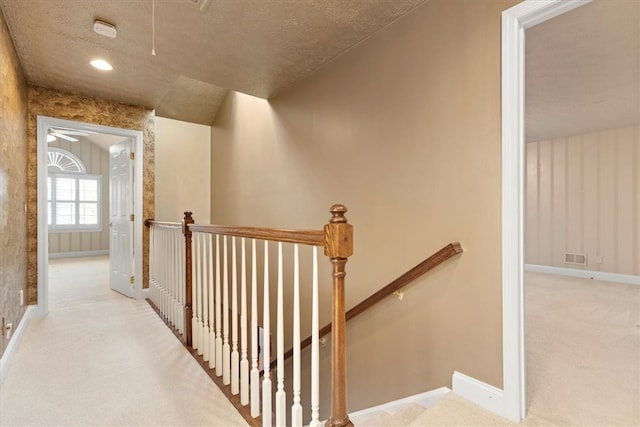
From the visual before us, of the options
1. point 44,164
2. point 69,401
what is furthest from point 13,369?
point 44,164

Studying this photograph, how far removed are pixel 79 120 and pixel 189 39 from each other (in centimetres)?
210

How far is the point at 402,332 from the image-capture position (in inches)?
80.5

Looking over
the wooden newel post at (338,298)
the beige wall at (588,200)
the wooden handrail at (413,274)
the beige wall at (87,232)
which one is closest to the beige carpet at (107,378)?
the wooden newel post at (338,298)

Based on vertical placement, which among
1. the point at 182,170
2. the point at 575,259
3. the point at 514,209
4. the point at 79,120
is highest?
the point at 79,120

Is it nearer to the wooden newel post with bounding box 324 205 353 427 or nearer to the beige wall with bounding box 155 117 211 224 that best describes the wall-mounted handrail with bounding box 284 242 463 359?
the wooden newel post with bounding box 324 205 353 427

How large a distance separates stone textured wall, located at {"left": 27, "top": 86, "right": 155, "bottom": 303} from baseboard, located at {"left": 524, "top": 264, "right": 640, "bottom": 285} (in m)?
4.99

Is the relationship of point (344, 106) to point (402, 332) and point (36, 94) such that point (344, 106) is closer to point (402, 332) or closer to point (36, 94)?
point (402, 332)

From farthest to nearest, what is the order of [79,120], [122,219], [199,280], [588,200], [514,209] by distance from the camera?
[588,200], [122,219], [79,120], [199,280], [514,209]

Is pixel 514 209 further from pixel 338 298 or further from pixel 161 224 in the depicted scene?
pixel 161 224

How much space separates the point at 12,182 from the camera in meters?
2.39

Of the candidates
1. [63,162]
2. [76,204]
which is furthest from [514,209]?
[63,162]

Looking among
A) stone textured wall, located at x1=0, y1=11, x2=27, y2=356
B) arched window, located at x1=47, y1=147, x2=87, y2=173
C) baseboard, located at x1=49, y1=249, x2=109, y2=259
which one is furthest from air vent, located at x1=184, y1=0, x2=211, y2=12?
baseboard, located at x1=49, y1=249, x2=109, y2=259

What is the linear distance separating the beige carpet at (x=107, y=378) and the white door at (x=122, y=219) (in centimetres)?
76

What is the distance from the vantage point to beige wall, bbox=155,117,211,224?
185 inches
